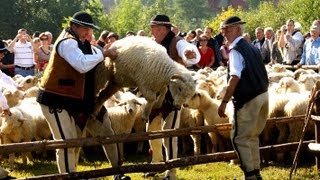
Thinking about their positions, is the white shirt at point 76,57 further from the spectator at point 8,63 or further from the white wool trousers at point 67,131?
the spectator at point 8,63

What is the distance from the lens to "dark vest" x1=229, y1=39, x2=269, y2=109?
647cm

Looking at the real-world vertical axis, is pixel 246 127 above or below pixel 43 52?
below

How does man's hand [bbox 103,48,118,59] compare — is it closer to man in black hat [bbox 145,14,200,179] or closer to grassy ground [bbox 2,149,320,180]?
man in black hat [bbox 145,14,200,179]

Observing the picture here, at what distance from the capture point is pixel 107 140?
6.59 m

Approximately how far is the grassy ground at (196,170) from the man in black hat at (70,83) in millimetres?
2274

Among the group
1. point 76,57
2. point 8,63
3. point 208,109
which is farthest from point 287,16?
point 76,57

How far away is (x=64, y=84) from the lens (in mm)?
6320

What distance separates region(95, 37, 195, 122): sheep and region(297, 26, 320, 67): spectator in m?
7.04

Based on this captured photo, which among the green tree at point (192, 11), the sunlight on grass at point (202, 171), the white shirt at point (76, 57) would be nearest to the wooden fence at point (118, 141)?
the white shirt at point (76, 57)

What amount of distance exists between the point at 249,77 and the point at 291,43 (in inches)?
358

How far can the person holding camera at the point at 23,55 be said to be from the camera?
15.3 meters

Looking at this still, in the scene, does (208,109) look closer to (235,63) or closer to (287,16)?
(235,63)

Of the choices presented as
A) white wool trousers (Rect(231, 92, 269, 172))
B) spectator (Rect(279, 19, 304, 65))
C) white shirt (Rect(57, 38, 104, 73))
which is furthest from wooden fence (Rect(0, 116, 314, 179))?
spectator (Rect(279, 19, 304, 65))

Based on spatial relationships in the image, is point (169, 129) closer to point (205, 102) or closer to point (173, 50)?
point (173, 50)
